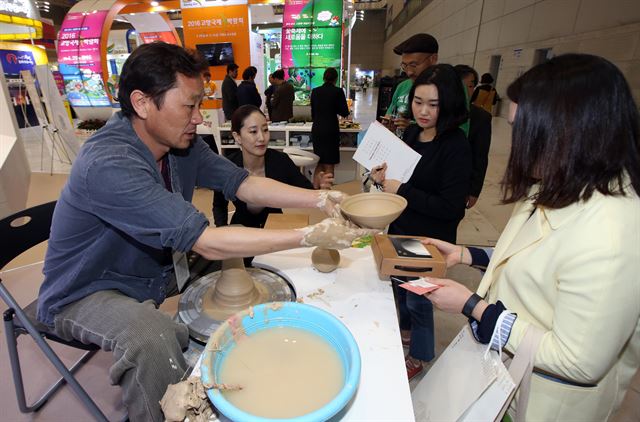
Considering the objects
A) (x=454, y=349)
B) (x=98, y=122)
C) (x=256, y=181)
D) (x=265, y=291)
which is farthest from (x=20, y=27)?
(x=454, y=349)

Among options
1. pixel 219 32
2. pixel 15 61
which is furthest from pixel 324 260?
pixel 15 61

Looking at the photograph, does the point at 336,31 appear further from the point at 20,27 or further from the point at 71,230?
the point at 20,27

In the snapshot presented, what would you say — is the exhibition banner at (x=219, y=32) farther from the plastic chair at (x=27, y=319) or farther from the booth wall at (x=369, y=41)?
the booth wall at (x=369, y=41)

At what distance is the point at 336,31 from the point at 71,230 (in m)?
6.75

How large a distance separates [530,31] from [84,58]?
9589mm

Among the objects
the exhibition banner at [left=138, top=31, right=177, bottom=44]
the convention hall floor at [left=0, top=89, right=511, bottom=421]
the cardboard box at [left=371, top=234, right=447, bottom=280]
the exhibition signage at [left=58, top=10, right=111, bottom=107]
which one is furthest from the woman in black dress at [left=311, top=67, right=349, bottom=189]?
the exhibition banner at [left=138, top=31, right=177, bottom=44]

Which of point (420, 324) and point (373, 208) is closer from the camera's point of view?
point (373, 208)

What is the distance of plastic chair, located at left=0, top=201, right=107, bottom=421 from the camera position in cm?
122

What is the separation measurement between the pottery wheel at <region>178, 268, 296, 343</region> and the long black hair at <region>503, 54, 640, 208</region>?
89cm

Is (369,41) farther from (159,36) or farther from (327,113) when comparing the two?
(327,113)

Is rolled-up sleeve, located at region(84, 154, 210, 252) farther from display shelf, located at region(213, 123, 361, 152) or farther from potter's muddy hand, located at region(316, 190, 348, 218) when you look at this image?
display shelf, located at region(213, 123, 361, 152)

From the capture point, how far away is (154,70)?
3.88 feet

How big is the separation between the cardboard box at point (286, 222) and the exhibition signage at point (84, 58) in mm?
7591

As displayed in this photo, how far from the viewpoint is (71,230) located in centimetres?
123
